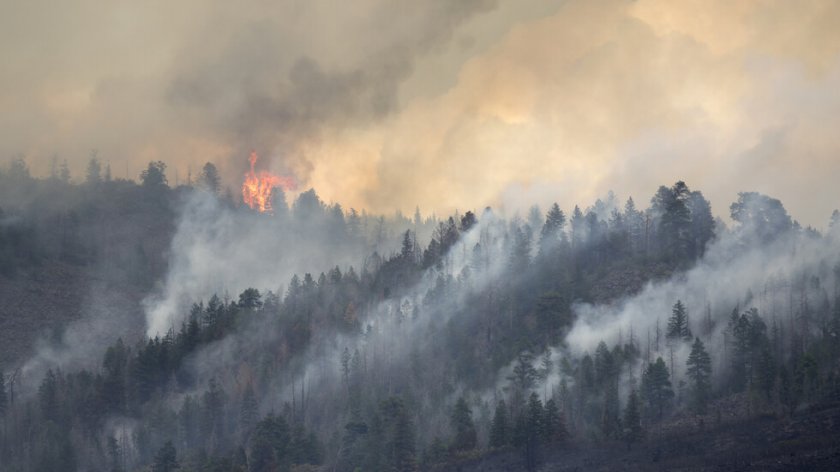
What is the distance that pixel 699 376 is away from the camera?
19625cm

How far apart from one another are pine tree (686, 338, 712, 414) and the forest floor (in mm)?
8043

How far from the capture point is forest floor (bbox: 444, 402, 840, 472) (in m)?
164

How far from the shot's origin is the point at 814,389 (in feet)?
587

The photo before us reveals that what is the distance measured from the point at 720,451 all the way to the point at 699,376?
2503 centimetres

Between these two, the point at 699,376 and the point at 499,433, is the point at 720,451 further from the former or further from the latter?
the point at 499,433

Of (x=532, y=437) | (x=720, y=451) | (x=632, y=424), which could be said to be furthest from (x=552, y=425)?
(x=720, y=451)

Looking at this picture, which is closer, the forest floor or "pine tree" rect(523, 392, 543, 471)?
the forest floor

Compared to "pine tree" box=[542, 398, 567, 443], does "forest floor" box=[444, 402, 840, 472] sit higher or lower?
lower

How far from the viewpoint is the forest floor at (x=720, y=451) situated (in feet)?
538

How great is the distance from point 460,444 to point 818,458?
61052 mm

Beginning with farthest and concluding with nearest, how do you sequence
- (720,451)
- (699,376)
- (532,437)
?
(699,376) < (532,437) < (720,451)

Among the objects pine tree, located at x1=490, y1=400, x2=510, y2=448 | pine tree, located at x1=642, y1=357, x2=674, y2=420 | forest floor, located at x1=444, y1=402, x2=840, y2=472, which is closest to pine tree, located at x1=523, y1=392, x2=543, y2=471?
forest floor, located at x1=444, y1=402, x2=840, y2=472

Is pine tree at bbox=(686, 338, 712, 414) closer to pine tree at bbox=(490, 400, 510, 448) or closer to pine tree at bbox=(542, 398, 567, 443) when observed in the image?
pine tree at bbox=(542, 398, 567, 443)

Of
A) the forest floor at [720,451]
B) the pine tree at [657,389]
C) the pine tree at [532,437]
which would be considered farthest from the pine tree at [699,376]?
the pine tree at [532,437]
